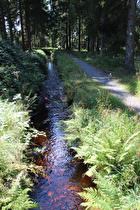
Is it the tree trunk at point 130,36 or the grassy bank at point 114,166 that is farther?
the tree trunk at point 130,36

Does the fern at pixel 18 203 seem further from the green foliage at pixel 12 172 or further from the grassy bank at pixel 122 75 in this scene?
the grassy bank at pixel 122 75

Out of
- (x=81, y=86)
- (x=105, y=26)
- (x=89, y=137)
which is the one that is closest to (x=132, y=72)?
(x=81, y=86)

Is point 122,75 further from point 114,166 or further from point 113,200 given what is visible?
point 113,200

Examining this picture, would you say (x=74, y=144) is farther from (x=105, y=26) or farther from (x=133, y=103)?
(x=105, y=26)

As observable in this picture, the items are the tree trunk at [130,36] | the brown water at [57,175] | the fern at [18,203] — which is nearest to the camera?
the fern at [18,203]

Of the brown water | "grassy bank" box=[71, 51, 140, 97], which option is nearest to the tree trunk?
"grassy bank" box=[71, 51, 140, 97]

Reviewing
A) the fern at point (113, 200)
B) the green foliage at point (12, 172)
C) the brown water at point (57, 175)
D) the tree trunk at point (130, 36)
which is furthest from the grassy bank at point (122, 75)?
the green foliage at point (12, 172)

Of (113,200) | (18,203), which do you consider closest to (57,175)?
(18,203)

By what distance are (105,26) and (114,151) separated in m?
14.1

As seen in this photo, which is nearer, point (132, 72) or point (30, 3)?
point (132, 72)

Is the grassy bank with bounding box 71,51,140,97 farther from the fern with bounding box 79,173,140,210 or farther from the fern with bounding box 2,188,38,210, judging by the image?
the fern with bounding box 2,188,38,210

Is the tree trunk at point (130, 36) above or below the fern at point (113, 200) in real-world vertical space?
above

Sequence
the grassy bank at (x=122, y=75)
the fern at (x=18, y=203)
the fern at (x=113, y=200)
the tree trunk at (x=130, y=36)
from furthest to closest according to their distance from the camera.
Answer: the tree trunk at (x=130, y=36)
the grassy bank at (x=122, y=75)
the fern at (x=18, y=203)
the fern at (x=113, y=200)

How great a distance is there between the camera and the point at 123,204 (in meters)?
2.18
